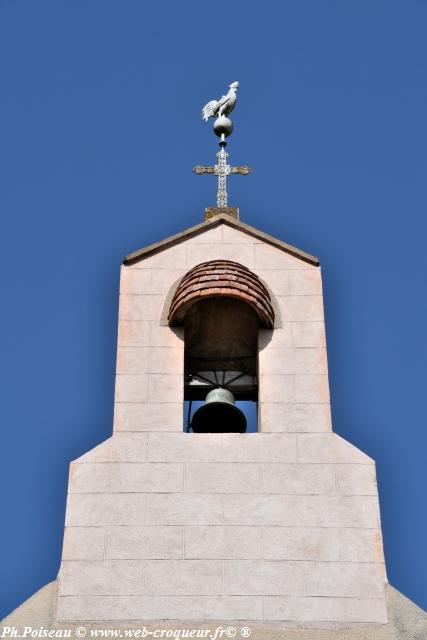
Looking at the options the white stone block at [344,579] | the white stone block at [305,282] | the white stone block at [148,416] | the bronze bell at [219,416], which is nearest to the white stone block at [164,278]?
the white stone block at [305,282]

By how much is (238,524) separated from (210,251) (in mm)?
4574

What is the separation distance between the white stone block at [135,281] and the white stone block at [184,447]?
2.47 metres

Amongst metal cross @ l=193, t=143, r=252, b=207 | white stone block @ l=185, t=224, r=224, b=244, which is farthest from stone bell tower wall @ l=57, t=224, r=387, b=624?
metal cross @ l=193, t=143, r=252, b=207

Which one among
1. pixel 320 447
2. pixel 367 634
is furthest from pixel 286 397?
pixel 367 634

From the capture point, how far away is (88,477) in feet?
61.2

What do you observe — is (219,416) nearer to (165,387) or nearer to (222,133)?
(165,387)

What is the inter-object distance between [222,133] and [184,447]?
6263 millimetres

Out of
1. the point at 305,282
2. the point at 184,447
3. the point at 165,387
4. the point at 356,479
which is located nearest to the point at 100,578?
the point at 184,447

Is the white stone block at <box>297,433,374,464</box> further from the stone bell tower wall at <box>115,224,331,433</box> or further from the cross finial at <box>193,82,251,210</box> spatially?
the cross finial at <box>193,82,251,210</box>

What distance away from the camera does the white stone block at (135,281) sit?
67.4 ft

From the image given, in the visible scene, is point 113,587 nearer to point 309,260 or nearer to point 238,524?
point 238,524

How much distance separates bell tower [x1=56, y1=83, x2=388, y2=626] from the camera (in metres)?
17.7

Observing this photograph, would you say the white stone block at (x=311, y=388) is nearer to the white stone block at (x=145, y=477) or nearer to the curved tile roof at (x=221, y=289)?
the curved tile roof at (x=221, y=289)

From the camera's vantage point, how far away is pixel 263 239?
21094mm
